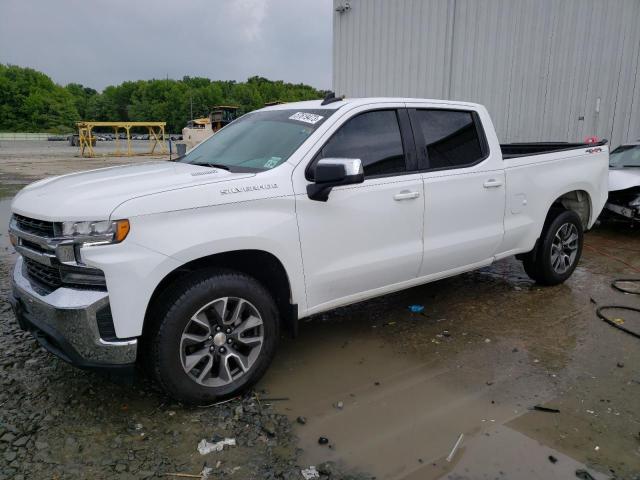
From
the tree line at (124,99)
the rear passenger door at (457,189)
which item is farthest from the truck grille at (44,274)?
the tree line at (124,99)

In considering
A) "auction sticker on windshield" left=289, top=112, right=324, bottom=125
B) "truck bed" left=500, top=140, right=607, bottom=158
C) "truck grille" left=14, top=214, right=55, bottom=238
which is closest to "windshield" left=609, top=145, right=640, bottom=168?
"truck bed" left=500, top=140, right=607, bottom=158

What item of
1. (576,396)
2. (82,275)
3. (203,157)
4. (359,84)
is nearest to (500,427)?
(576,396)

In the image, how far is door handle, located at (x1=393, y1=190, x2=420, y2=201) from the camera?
11.9 feet

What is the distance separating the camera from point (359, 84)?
46.0ft

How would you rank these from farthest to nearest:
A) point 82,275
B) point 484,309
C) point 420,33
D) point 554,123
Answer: point 420,33 < point 554,123 < point 484,309 < point 82,275

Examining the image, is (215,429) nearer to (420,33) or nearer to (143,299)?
(143,299)

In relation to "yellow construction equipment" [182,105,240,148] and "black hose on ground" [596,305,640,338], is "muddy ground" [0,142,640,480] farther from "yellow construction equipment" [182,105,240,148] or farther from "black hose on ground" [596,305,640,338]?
"yellow construction equipment" [182,105,240,148]

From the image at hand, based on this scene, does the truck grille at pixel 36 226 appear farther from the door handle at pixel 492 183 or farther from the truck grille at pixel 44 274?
the door handle at pixel 492 183

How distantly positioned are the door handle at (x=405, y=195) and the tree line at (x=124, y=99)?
294ft

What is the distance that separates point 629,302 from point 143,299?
456 centimetres

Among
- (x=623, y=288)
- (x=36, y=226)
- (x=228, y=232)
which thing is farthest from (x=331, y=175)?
(x=623, y=288)

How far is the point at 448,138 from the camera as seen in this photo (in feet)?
13.8

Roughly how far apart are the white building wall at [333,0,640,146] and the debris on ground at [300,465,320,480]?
945 cm

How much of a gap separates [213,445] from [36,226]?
5.15ft
